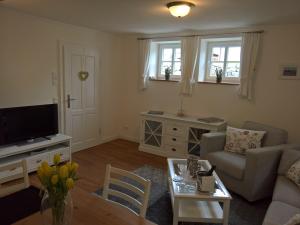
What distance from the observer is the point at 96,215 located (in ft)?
4.29

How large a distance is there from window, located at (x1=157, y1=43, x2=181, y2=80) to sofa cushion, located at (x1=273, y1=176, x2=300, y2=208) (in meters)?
2.68

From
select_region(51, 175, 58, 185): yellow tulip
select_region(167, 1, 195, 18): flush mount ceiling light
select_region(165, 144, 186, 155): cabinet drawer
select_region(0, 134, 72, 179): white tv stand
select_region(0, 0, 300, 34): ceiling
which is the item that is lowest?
select_region(165, 144, 186, 155): cabinet drawer

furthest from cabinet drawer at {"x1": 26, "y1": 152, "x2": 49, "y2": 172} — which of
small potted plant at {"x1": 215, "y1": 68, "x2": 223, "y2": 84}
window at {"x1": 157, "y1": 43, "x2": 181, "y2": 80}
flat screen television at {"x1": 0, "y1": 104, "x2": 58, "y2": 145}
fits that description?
small potted plant at {"x1": 215, "y1": 68, "x2": 223, "y2": 84}

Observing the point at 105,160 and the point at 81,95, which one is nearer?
the point at 105,160

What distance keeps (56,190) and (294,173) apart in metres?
2.42

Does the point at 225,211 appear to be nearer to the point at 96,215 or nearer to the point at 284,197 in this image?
the point at 284,197

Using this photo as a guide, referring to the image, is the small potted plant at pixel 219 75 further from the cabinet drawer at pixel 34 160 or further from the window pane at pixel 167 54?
the cabinet drawer at pixel 34 160

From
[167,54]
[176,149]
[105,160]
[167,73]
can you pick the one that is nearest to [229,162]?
[176,149]

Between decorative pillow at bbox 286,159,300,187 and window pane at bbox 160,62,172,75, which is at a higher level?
window pane at bbox 160,62,172,75

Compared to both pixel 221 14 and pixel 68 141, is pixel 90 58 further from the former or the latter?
pixel 221 14

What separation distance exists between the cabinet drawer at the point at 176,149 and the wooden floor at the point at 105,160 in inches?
8.1

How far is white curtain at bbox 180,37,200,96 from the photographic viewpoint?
416cm

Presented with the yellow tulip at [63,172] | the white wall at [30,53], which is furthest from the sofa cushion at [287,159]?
the white wall at [30,53]

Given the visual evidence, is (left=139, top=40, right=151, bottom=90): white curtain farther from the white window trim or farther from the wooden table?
the wooden table
